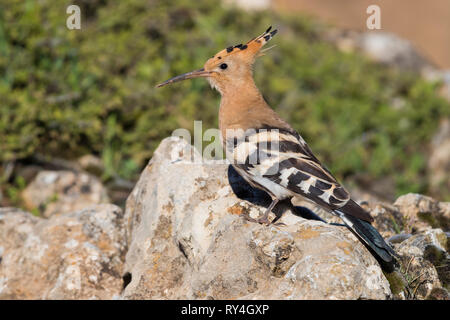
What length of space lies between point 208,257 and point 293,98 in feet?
15.6

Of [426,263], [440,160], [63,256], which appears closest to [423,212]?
[426,263]

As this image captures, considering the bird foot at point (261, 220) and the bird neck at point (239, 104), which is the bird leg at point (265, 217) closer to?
the bird foot at point (261, 220)

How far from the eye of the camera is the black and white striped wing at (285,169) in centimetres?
307

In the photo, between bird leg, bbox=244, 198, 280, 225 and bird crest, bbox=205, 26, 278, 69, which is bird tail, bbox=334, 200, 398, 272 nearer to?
bird leg, bbox=244, 198, 280, 225

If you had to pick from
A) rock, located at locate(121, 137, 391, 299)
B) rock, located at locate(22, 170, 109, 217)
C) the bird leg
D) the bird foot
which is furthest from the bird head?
rock, located at locate(22, 170, 109, 217)

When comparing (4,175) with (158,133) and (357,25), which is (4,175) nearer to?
(158,133)

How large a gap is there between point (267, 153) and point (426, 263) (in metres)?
0.99

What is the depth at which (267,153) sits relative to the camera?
3.30 m

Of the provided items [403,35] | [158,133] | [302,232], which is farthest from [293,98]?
[403,35]

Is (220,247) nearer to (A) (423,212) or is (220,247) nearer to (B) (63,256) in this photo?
(B) (63,256)

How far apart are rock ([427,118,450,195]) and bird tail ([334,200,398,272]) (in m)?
4.23

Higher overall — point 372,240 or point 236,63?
point 236,63

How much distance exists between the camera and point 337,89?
813 cm

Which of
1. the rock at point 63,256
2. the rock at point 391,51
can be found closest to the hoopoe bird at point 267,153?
the rock at point 63,256
